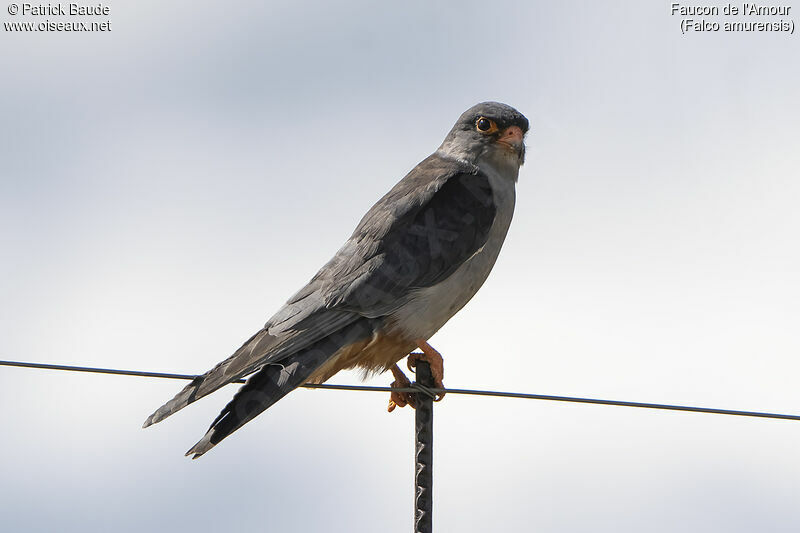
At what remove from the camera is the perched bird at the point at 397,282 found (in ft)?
17.2

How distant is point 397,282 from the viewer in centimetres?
578

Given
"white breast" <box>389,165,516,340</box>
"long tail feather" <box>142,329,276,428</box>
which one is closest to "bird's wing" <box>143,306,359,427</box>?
"long tail feather" <box>142,329,276,428</box>

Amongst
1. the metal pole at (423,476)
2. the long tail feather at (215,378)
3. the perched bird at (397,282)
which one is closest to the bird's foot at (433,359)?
the perched bird at (397,282)

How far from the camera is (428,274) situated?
19.1 ft

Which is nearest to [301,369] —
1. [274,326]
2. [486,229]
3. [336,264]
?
[274,326]

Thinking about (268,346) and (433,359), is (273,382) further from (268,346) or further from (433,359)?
(433,359)

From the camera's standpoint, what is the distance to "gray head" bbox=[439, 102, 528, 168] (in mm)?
6496

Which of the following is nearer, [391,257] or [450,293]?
[450,293]

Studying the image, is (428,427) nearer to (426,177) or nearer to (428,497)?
(428,497)

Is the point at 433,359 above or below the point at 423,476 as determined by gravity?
above

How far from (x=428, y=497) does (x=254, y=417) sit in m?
0.99

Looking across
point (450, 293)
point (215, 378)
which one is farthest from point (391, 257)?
point (215, 378)

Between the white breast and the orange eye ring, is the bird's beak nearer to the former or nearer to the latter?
the orange eye ring

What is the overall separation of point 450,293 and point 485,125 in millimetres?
1249
